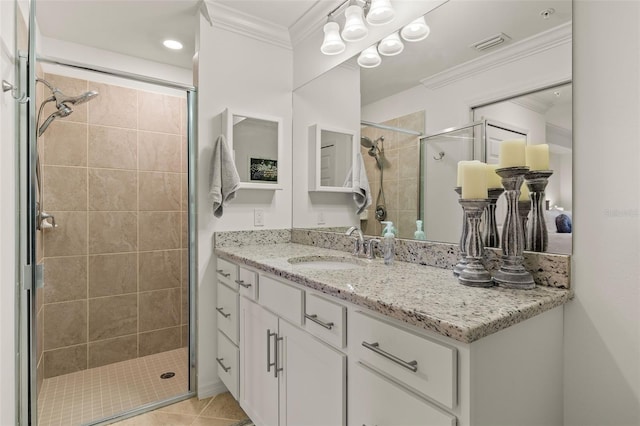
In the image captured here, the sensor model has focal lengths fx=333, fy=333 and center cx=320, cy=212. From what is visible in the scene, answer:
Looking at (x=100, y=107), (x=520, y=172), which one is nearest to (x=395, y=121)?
(x=520, y=172)

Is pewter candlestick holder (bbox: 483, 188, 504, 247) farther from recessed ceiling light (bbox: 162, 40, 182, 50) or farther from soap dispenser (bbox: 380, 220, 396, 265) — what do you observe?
recessed ceiling light (bbox: 162, 40, 182, 50)

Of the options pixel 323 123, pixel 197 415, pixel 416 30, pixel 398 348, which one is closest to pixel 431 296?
pixel 398 348

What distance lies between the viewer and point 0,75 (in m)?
1.24

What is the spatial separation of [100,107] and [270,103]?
1282 millimetres

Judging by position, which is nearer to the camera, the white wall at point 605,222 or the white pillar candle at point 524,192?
the white wall at point 605,222

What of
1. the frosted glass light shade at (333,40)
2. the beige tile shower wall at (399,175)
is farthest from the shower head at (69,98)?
the beige tile shower wall at (399,175)

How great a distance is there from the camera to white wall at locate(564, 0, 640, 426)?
965mm

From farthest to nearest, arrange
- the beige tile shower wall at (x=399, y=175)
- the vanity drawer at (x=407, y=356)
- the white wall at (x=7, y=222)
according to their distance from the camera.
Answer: the beige tile shower wall at (x=399, y=175)
the white wall at (x=7, y=222)
the vanity drawer at (x=407, y=356)

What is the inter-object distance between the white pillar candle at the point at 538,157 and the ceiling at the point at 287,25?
410 mm

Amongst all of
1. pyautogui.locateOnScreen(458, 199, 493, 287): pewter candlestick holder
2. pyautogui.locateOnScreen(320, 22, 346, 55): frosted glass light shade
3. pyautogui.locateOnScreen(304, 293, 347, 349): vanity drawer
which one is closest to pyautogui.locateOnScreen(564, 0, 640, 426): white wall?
pyautogui.locateOnScreen(458, 199, 493, 287): pewter candlestick holder

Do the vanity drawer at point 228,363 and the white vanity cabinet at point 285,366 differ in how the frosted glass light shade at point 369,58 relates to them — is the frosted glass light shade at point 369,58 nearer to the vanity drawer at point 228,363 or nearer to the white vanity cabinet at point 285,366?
the white vanity cabinet at point 285,366

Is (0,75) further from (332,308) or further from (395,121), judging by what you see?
(395,121)

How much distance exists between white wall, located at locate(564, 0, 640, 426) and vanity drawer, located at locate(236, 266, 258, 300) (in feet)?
4.03

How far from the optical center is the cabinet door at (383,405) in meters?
0.82
